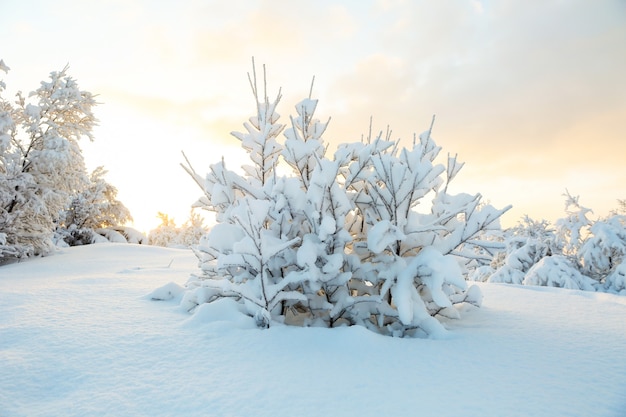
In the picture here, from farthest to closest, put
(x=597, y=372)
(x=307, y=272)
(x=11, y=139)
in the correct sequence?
(x=11, y=139) < (x=307, y=272) < (x=597, y=372)

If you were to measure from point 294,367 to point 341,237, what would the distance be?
3.18ft

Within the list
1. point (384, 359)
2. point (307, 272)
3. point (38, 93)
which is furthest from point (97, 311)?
point (38, 93)

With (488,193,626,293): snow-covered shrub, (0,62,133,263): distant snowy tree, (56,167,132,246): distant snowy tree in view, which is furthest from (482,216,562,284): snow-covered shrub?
(56,167,132,246): distant snowy tree

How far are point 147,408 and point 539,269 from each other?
397 inches

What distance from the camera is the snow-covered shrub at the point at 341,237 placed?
236 centimetres

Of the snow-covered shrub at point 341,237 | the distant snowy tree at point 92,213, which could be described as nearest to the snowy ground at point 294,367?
the snow-covered shrub at point 341,237

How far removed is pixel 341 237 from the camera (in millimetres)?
2512

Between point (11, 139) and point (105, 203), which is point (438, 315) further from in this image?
point (105, 203)

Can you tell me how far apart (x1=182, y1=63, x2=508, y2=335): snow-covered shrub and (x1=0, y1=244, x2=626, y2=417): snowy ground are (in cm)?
27

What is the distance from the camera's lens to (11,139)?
8.62 m

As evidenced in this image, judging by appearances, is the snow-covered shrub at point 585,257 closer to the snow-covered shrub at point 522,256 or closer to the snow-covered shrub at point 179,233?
the snow-covered shrub at point 522,256

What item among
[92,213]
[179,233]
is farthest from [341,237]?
[179,233]

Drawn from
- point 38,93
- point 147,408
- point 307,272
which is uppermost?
point 38,93

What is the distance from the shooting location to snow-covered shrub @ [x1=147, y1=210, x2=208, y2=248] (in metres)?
19.9
